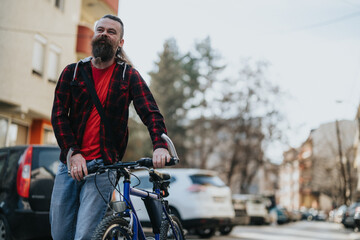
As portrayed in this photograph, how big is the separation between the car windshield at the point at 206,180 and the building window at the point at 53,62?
9.61m

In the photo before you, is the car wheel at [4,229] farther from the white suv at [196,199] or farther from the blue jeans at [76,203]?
the white suv at [196,199]

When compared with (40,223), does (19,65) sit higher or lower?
higher

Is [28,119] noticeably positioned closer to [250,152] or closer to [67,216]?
[67,216]

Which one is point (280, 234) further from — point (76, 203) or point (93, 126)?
point (93, 126)

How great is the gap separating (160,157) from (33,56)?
1731cm

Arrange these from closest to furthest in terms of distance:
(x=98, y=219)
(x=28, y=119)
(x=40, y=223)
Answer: (x=98, y=219) → (x=40, y=223) → (x=28, y=119)

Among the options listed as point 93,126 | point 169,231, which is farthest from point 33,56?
point 93,126

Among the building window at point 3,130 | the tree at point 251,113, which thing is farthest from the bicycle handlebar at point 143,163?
the tree at point 251,113

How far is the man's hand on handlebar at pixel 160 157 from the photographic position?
3.48 metres

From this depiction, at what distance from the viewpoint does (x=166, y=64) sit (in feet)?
183

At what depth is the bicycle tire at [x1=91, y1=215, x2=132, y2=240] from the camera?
3213mm

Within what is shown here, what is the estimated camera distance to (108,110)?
12.1 ft

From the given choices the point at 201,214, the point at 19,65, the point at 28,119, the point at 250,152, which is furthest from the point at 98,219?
the point at 250,152

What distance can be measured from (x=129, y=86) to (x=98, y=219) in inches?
35.9
